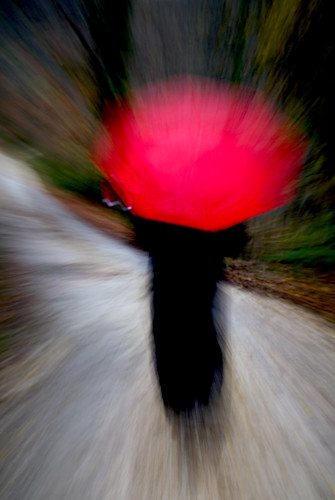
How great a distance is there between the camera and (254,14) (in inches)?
66.9

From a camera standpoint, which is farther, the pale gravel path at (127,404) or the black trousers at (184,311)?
the black trousers at (184,311)

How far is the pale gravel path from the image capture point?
497 mm

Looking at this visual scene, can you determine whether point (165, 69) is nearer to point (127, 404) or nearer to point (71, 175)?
point (71, 175)

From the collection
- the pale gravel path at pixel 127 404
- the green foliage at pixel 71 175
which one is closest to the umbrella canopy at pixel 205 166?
the green foliage at pixel 71 175

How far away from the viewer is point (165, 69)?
2.03 m

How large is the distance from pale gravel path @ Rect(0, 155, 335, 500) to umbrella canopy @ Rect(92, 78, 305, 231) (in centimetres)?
58

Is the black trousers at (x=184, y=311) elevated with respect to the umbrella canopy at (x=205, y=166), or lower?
lower

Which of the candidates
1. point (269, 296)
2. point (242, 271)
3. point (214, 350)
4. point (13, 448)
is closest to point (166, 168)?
point (242, 271)

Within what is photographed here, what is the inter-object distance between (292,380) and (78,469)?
24.4 inches

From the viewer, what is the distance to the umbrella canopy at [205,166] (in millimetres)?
1321

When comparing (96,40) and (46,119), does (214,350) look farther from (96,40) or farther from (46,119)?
(96,40)

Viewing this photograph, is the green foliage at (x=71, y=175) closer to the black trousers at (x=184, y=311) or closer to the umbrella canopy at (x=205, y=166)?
the umbrella canopy at (x=205, y=166)

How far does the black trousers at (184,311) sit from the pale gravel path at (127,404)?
52 millimetres

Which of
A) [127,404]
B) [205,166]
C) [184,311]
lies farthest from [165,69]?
[127,404]
